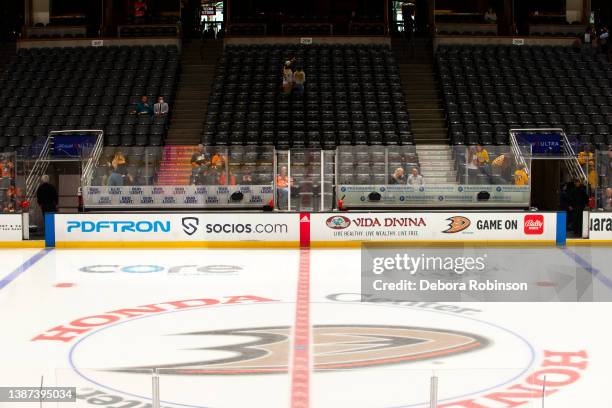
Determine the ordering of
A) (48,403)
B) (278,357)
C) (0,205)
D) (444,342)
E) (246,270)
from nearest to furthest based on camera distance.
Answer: (48,403)
(278,357)
(444,342)
(246,270)
(0,205)

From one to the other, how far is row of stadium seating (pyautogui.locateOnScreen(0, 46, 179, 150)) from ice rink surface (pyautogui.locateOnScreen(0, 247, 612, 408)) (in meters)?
7.95

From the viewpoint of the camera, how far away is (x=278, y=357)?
7777mm

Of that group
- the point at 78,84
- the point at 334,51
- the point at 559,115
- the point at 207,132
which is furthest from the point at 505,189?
the point at 78,84

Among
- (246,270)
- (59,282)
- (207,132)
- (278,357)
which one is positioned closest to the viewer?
(278,357)

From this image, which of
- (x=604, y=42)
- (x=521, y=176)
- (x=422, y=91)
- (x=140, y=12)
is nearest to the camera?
(x=521, y=176)

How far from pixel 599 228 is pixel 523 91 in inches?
308

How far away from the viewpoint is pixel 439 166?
17.6 metres

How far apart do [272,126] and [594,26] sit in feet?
46.2

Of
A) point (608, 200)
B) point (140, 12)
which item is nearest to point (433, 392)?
point (608, 200)

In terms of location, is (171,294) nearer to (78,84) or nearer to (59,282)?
(59,282)

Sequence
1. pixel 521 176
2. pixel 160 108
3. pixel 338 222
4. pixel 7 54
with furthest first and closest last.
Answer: pixel 7 54
pixel 160 108
pixel 521 176
pixel 338 222

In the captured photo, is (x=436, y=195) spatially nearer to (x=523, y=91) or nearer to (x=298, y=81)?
(x=298, y=81)

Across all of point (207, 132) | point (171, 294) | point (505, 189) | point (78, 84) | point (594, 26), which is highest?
point (594, 26)

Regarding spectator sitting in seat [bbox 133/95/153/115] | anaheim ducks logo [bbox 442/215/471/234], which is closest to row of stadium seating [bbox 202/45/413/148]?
spectator sitting in seat [bbox 133/95/153/115]
